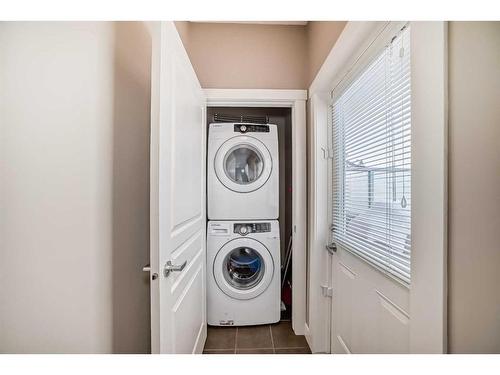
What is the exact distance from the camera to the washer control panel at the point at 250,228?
2.18 meters

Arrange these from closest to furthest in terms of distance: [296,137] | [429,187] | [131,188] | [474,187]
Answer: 1. [474,187]
2. [429,187]
3. [131,188]
4. [296,137]

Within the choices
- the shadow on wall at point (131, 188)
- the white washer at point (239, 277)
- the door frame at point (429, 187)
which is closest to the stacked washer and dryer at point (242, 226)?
the white washer at point (239, 277)

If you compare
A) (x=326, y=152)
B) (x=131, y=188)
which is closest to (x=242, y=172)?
(x=326, y=152)

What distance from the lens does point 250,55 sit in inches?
77.0

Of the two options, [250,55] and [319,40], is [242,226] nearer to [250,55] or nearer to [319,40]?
[250,55]

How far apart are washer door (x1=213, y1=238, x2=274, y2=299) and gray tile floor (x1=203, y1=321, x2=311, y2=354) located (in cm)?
29

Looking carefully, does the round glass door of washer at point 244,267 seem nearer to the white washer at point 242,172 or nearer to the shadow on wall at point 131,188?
the white washer at point 242,172

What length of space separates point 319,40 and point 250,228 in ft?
5.06

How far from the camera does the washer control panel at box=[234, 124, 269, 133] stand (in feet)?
7.20

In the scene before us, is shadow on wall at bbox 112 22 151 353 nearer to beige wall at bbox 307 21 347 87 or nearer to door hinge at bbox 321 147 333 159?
beige wall at bbox 307 21 347 87

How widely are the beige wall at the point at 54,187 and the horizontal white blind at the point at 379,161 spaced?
3.46ft

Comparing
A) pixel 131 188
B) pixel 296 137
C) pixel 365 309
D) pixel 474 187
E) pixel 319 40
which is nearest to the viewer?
pixel 474 187

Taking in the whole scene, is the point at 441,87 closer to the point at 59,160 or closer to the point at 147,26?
the point at 59,160

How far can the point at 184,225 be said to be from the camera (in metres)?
1.26
